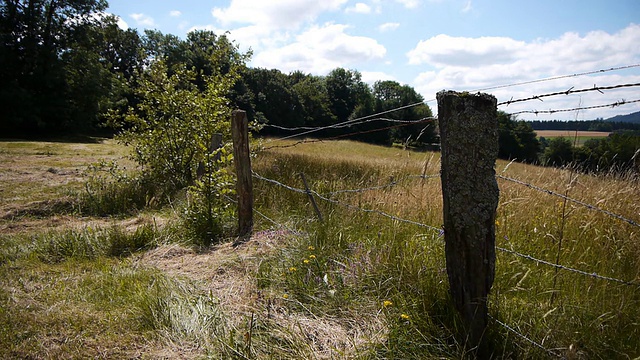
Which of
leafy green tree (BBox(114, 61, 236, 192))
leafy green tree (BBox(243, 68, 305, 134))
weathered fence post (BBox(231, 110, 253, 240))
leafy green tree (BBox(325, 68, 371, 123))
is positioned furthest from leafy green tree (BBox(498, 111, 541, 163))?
leafy green tree (BBox(325, 68, 371, 123))

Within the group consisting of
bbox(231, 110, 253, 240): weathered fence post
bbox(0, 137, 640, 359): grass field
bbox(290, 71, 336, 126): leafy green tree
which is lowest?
bbox(0, 137, 640, 359): grass field

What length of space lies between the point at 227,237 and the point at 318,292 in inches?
93.1

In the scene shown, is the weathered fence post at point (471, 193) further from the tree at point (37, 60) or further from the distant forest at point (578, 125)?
the tree at point (37, 60)

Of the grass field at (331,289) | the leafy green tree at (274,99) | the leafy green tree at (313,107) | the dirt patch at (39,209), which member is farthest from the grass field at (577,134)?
the leafy green tree at (313,107)

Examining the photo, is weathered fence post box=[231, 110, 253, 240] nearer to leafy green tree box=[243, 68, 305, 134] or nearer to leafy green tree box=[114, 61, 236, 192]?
leafy green tree box=[114, 61, 236, 192]

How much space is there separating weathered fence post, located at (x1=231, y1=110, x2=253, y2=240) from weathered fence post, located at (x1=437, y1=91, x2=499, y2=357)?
330cm

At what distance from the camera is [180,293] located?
133 inches

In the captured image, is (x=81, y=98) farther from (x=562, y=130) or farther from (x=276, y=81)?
(x=562, y=130)

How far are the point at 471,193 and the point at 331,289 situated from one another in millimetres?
1517

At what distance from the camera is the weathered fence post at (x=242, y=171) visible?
4.98 m

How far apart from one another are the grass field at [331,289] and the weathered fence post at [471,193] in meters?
0.21

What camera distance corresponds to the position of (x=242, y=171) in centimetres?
501

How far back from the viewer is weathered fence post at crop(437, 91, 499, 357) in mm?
2070

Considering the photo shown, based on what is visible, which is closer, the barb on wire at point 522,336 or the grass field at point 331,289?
the barb on wire at point 522,336
